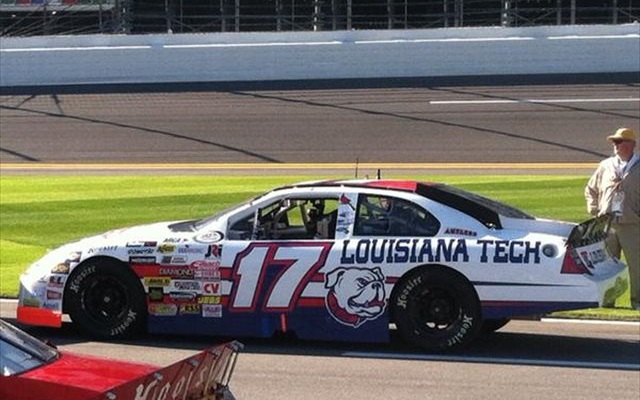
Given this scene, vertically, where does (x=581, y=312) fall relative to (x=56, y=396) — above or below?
below

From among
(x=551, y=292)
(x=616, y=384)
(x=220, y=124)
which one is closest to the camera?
(x=616, y=384)

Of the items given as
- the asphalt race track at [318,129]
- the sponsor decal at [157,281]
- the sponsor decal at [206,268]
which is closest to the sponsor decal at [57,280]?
the sponsor decal at [157,281]

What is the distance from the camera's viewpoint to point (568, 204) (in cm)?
1856

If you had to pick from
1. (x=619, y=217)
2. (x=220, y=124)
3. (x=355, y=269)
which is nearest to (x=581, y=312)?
(x=619, y=217)

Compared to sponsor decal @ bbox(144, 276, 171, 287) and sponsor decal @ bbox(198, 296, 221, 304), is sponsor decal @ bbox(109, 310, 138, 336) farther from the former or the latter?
sponsor decal @ bbox(198, 296, 221, 304)

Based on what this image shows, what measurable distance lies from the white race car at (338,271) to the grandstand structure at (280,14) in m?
24.4

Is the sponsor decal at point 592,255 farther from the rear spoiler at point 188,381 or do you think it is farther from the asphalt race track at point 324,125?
the asphalt race track at point 324,125

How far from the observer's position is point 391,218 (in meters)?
10.5

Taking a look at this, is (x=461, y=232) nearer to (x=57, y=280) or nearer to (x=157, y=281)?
(x=157, y=281)

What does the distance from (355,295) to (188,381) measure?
17.2 feet

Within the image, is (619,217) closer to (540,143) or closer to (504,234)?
(504,234)

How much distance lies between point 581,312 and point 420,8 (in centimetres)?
2374

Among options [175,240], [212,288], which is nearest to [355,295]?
[212,288]

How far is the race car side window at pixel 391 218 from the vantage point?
10.4 meters
